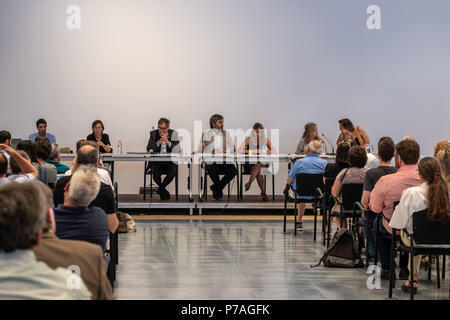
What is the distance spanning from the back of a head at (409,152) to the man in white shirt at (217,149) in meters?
5.52

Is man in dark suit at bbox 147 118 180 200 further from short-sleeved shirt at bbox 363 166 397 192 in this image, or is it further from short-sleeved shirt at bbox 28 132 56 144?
short-sleeved shirt at bbox 363 166 397 192

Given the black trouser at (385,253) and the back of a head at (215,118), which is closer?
the black trouser at (385,253)

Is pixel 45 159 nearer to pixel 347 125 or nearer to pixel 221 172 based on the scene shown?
pixel 221 172

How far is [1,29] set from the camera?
1136cm

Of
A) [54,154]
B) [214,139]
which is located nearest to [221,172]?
[214,139]

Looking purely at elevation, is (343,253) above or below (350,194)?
below

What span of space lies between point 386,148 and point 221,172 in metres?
5.24

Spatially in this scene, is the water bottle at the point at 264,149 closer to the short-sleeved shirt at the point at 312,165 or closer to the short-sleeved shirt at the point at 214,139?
the short-sleeved shirt at the point at 214,139

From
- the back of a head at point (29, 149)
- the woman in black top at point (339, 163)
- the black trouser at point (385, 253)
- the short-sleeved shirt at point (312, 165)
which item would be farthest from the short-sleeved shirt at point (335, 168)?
the back of a head at point (29, 149)

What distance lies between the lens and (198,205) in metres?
9.83

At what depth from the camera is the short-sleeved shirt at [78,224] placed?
3.34 m

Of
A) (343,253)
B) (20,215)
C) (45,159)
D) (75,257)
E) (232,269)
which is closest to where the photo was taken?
(20,215)

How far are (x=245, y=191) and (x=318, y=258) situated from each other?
A: 17.0ft

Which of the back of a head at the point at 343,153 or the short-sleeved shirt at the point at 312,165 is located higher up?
the back of a head at the point at 343,153
